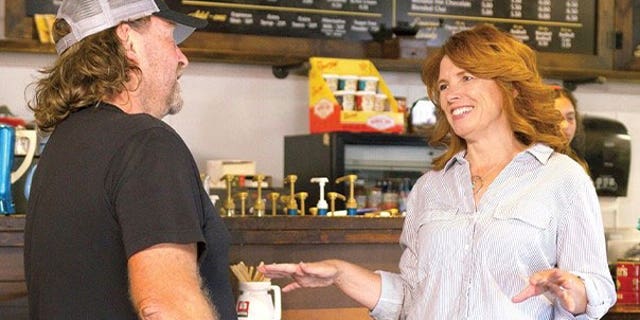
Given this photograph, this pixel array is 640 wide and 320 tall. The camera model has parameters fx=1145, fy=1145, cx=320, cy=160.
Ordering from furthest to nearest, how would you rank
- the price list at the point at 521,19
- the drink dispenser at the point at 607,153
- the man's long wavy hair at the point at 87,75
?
the drink dispenser at the point at 607,153, the price list at the point at 521,19, the man's long wavy hair at the point at 87,75

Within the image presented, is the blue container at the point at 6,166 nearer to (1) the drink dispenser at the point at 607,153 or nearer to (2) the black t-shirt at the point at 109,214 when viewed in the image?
(2) the black t-shirt at the point at 109,214

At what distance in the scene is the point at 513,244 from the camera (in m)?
2.40

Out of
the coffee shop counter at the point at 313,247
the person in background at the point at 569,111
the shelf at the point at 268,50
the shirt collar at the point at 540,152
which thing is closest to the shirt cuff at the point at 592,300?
the shirt collar at the point at 540,152

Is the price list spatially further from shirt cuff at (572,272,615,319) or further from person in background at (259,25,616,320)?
shirt cuff at (572,272,615,319)

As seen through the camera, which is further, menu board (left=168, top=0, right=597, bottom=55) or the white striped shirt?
menu board (left=168, top=0, right=597, bottom=55)

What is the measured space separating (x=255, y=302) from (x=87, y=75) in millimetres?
1362

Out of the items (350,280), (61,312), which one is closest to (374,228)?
(350,280)

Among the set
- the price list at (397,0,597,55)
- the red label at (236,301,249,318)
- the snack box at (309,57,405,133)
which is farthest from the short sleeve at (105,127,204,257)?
the price list at (397,0,597,55)

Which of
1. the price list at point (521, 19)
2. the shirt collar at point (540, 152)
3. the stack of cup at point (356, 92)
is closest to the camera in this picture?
the shirt collar at point (540, 152)

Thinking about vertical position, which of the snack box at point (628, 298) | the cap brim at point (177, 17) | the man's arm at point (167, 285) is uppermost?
the cap brim at point (177, 17)

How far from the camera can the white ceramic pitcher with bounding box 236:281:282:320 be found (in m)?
3.00

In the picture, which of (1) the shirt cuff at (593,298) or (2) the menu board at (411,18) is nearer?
(1) the shirt cuff at (593,298)

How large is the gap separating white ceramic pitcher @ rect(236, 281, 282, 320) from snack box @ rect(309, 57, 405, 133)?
174 centimetres

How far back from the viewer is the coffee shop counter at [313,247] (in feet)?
10.7
